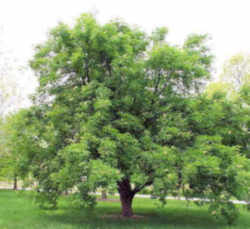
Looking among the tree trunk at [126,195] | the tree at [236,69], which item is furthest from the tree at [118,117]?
the tree at [236,69]

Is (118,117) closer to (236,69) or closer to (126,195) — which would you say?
(126,195)

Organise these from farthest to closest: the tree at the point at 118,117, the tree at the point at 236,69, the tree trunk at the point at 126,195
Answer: the tree at the point at 236,69 < the tree trunk at the point at 126,195 < the tree at the point at 118,117

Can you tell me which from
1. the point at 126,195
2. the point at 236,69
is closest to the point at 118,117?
the point at 126,195

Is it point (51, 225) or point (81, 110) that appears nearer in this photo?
point (81, 110)

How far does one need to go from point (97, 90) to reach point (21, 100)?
2244 cm

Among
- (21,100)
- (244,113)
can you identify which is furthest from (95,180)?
(21,100)

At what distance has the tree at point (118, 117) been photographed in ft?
37.1

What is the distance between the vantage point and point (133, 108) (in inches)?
542

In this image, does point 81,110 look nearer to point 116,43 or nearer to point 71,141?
point 71,141

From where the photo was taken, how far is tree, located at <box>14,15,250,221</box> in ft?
37.1

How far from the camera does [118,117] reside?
13.4 meters

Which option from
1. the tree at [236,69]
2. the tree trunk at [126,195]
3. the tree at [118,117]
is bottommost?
the tree trunk at [126,195]

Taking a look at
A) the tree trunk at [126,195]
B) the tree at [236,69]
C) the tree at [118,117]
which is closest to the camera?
the tree at [118,117]

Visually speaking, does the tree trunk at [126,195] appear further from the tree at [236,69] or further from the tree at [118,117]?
the tree at [236,69]
